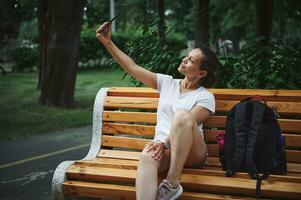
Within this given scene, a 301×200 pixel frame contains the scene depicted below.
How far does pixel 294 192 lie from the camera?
3.44 m

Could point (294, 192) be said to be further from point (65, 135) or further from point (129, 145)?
point (65, 135)

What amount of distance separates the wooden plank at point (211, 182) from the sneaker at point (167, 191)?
0.33 ft

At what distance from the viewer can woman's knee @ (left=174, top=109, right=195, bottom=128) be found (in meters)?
3.76

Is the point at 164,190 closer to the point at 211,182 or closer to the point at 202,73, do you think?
the point at 211,182

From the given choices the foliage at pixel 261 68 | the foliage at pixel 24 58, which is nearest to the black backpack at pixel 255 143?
the foliage at pixel 261 68

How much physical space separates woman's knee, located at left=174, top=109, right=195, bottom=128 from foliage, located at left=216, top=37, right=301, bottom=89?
5.91 ft

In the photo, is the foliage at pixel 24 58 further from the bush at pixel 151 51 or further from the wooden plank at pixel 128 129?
the wooden plank at pixel 128 129

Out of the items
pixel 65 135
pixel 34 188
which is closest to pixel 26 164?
pixel 34 188

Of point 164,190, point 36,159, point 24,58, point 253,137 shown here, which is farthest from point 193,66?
point 24,58

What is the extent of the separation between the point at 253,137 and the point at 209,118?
78 cm

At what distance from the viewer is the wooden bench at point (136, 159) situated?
11.9ft

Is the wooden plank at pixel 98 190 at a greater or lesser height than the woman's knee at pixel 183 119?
lesser

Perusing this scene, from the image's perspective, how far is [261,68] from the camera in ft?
18.0

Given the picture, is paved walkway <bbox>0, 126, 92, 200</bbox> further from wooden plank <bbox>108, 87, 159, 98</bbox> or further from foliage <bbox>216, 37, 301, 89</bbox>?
foliage <bbox>216, 37, 301, 89</bbox>
